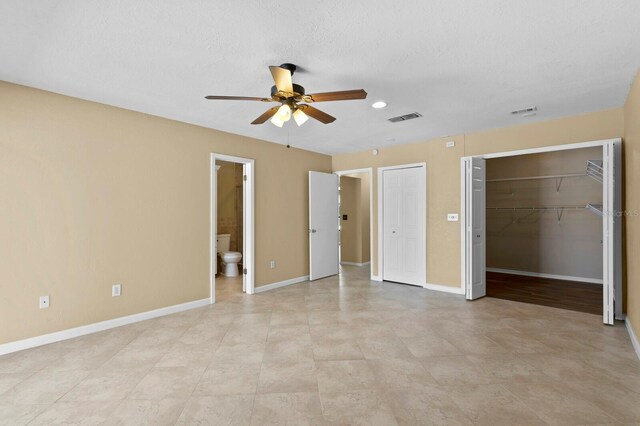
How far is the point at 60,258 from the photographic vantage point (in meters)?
3.20

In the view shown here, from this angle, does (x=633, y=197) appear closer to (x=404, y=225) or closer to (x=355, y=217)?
(x=404, y=225)

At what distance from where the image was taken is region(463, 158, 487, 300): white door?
4617mm

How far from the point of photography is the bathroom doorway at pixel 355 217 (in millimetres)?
7590

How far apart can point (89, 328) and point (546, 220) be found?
286 inches

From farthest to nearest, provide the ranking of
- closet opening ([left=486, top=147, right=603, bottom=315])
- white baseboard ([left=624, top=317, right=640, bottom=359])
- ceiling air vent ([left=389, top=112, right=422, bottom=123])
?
1. closet opening ([left=486, top=147, right=603, bottom=315])
2. ceiling air vent ([left=389, top=112, right=422, bottom=123])
3. white baseboard ([left=624, top=317, right=640, bottom=359])

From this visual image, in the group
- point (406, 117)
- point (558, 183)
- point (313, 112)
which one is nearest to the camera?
point (313, 112)

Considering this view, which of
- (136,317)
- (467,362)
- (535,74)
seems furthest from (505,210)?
(136,317)

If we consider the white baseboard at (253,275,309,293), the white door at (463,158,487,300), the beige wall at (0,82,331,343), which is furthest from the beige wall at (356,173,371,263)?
the beige wall at (0,82,331,343)

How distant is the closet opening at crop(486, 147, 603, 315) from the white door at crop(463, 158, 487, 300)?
50 cm

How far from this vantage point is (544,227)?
6.12m

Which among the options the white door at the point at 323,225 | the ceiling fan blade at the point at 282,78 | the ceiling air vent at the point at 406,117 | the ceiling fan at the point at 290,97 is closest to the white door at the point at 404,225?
the white door at the point at 323,225

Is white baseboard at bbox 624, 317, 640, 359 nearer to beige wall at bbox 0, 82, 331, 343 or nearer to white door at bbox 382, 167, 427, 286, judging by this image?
white door at bbox 382, 167, 427, 286

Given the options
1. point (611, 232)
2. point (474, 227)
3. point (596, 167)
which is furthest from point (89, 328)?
point (596, 167)

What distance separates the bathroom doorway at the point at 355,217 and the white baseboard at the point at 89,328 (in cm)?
412
